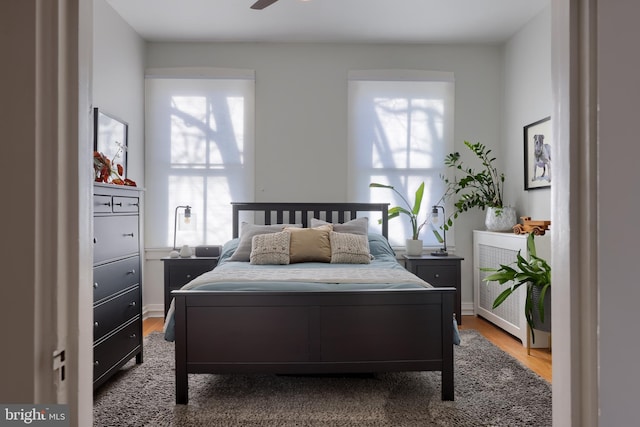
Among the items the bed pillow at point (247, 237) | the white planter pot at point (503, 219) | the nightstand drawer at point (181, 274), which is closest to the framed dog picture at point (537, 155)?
the white planter pot at point (503, 219)

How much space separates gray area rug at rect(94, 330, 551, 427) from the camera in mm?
2236

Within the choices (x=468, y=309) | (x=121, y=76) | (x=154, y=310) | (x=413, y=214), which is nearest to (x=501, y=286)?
(x=468, y=309)

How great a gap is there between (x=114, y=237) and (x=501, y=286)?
3311mm

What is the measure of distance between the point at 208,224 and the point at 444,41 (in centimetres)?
315

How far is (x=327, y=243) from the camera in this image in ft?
12.1

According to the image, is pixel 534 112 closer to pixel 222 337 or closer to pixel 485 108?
pixel 485 108

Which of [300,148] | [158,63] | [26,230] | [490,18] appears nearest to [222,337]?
[26,230]

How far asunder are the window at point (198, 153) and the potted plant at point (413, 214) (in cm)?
149

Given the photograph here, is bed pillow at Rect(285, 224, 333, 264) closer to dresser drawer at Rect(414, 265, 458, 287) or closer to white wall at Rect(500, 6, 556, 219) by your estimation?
dresser drawer at Rect(414, 265, 458, 287)

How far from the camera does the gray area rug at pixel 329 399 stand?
2.24m

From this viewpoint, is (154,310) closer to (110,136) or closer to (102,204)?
(110,136)

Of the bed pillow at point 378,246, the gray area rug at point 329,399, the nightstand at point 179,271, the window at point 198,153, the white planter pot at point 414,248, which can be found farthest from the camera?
the window at point 198,153

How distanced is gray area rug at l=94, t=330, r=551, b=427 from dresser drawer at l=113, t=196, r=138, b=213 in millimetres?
1110

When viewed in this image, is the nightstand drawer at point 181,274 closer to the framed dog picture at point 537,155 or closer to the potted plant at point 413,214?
the potted plant at point 413,214
